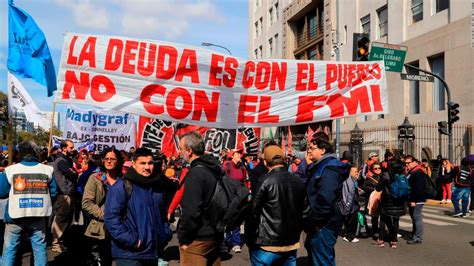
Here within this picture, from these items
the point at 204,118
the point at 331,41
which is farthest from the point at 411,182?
the point at 331,41

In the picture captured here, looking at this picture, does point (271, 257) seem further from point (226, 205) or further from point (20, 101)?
point (20, 101)

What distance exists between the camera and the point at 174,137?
13.9m

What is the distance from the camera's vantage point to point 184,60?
6137 mm

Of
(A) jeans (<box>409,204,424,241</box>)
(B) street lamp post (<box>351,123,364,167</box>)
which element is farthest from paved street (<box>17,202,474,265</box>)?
(B) street lamp post (<box>351,123,364,167</box>)

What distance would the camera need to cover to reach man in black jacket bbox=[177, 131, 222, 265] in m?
3.70

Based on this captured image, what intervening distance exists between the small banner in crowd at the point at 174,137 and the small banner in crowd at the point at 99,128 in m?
2.06

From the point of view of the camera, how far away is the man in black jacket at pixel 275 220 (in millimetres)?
4023

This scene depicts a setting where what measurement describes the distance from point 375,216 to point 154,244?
639 centimetres

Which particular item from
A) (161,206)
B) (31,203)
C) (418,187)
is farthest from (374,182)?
(31,203)

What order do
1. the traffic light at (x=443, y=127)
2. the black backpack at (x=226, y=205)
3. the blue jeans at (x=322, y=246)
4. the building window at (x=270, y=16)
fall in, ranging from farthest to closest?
the building window at (x=270, y=16)
the traffic light at (x=443, y=127)
the blue jeans at (x=322, y=246)
the black backpack at (x=226, y=205)

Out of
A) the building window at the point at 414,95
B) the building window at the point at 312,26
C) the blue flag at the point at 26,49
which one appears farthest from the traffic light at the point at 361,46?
the building window at the point at 312,26

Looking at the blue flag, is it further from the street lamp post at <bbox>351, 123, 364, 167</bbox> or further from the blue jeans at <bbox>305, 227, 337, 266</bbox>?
the street lamp post at <bbox>351, 123, 364, 167</bbox>

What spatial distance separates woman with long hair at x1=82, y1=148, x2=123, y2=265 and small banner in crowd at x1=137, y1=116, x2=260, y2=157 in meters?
6.28

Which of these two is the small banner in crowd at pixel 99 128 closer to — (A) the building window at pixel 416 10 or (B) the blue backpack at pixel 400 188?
(B) the blue backpack at pixel 400 188
